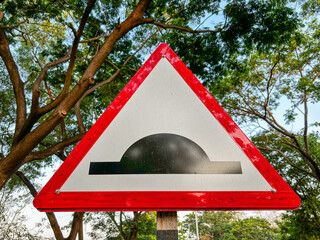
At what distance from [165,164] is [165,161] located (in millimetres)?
15

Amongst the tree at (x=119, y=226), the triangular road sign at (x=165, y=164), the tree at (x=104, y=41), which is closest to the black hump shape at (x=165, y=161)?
the triangular road sign at (x=165, y=164)

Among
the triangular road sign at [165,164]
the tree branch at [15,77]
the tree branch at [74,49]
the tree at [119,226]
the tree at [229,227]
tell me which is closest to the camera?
the triangular road sign at [165,164]

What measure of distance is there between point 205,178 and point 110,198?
18.1 inches

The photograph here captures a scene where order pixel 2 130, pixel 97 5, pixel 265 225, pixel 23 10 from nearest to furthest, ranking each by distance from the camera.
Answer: pixel 23 10
pixel 97 5
pixel 2 130
pixel 265 225

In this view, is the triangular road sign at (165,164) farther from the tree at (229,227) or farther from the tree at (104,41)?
the tree at (229,227)

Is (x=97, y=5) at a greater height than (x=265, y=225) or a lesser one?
greater

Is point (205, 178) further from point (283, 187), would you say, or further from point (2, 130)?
point (2, 130)

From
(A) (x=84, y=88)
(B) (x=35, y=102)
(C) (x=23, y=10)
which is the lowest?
→ (B) (x=35, y=102)

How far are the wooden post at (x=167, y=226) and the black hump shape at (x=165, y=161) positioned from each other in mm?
237

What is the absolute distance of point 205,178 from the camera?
875 millimetres

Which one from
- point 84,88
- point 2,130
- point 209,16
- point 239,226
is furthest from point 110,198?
point 239,226

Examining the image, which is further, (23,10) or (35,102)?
(23,10)

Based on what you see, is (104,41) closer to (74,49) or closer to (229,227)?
(74,49)

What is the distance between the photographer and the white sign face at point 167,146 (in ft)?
2.85
